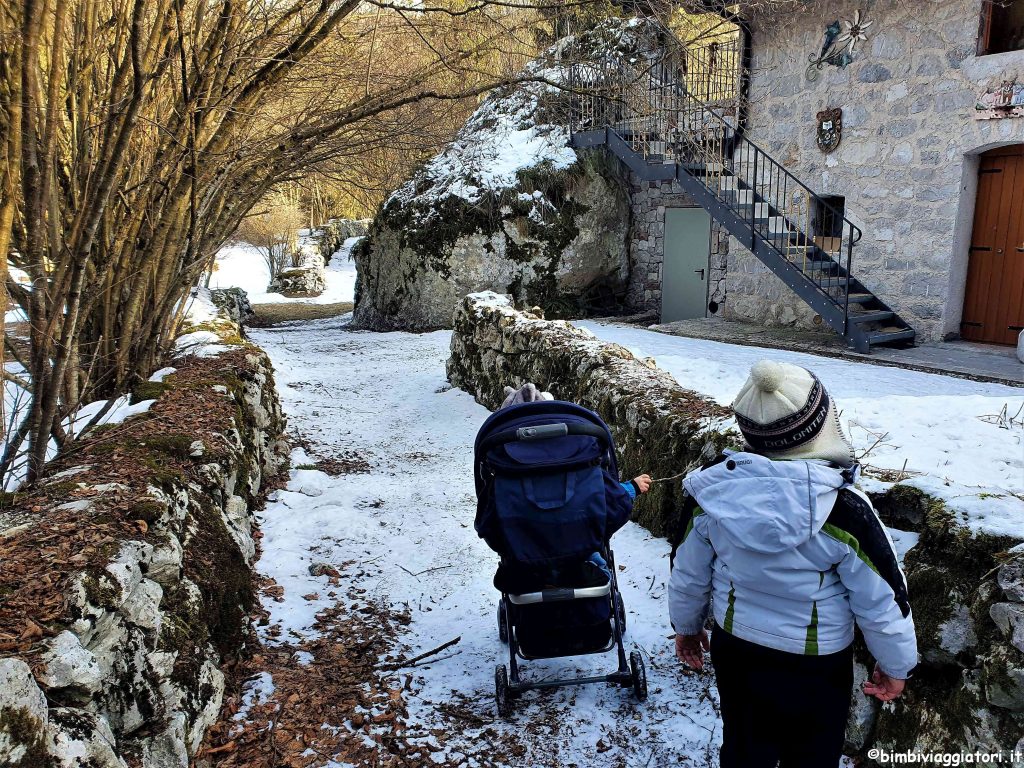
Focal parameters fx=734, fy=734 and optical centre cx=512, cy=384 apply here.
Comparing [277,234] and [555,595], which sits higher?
[277,234]

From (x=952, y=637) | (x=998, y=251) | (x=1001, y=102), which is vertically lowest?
(x=952, y=637)

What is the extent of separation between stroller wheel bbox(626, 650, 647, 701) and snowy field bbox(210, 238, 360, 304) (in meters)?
23.1

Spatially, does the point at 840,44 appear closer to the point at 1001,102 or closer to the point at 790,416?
the point at 1001,102

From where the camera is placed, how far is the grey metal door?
44.1 ft

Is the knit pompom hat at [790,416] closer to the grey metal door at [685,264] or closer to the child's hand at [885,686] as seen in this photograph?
the child's hand at [885,686]

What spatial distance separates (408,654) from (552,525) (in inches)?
49.2

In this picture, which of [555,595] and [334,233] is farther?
[334,233]

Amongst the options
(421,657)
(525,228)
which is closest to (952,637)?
(421,657)

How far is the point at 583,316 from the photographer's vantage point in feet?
46.8

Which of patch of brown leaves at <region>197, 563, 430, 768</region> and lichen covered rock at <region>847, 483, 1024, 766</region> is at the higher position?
lichen covered rock at <region>847, 483, 1024, 766</region>

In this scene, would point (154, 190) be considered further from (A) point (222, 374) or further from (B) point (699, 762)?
(B) point (699, 762)

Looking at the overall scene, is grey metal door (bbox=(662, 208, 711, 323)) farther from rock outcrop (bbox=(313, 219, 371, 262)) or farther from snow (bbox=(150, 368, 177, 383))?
rock outcrop (bbox=(313, 219, 371, 262))

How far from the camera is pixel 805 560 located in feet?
6.46

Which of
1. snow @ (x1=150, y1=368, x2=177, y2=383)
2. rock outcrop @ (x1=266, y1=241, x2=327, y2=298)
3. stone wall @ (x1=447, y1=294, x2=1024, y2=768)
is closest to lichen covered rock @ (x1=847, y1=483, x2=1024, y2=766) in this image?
stone wall @ (x1=447, y1=294, x2=1024, y2=768)
